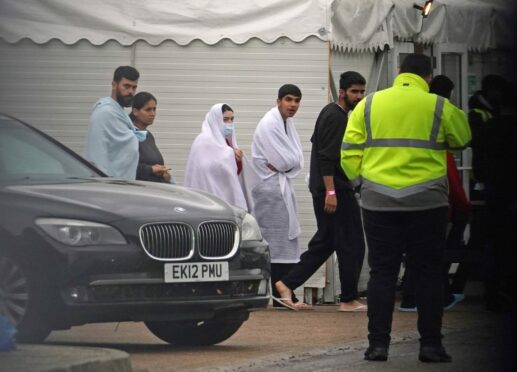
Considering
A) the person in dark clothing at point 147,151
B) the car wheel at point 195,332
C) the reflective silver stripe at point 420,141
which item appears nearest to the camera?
the reflective silver stripe at point 420,141

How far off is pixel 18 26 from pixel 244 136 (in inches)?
87.8

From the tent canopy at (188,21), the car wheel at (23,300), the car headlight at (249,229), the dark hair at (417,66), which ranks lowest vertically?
the car wheel at (23,300)

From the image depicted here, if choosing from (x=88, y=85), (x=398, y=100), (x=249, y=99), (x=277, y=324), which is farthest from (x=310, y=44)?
(x=398, y=100)

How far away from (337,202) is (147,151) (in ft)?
5.25

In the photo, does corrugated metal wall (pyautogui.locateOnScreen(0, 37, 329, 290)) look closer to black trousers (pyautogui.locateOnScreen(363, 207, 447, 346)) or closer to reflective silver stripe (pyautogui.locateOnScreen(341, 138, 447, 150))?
reflective silver stripe (pyautogui.locateOnScreen(341, 138, 447, 150))

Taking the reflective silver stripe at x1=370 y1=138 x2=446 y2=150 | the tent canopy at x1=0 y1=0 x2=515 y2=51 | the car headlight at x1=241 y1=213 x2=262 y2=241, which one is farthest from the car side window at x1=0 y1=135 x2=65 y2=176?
the tent canopy at x1=0 y1=0 x2=515 y2=51

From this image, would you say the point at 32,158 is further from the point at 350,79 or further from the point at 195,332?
the point at 350,79

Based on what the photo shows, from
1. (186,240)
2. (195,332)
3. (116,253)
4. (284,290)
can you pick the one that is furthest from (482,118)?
(116,253)

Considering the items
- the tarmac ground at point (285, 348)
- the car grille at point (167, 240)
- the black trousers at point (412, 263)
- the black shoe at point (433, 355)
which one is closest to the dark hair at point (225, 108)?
the tarmac ground at point (285, 348)

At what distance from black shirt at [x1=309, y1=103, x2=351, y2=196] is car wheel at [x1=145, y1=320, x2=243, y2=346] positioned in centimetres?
307

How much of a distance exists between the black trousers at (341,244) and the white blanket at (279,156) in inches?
26.8

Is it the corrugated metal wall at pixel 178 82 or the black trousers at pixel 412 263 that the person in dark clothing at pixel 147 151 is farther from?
the black trousers at pixel 412 263

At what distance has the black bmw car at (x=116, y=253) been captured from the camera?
8.28 metres

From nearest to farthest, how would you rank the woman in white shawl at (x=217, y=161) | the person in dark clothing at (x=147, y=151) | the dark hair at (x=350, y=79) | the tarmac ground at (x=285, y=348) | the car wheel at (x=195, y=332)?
1. the tarmac ground at (x=285, y=348)
2. the car wheel at (x=195, y=332)
3. the person in dark clothing at (x=147, y=151)
4. the dark hair at (x=350, y=79)
5. the woman in white shawl at (x=217, y=161)
